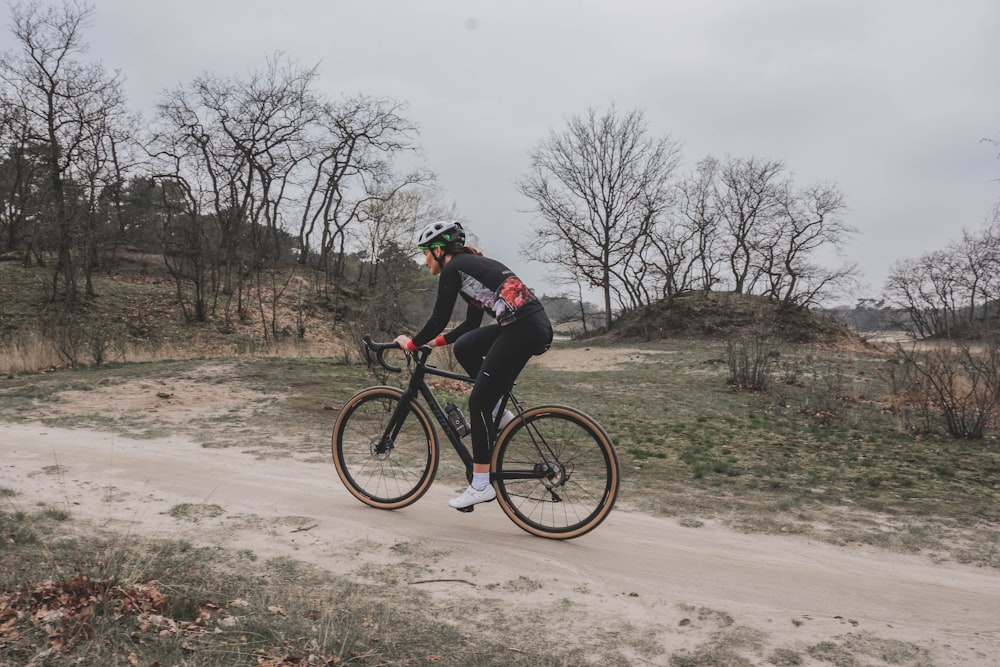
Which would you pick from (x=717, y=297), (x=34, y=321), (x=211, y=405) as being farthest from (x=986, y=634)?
(x=717, y=297)

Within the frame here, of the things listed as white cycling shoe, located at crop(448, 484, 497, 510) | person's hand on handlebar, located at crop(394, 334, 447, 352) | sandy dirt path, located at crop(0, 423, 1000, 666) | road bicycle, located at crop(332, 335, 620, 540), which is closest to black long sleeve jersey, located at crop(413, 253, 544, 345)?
person's hand on handlebar, located at crop(394, 334, 447, 352)

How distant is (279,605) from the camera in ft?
10.5

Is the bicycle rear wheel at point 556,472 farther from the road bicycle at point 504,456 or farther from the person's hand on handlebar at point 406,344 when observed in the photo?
the person's hand on handlebar at point 406,344

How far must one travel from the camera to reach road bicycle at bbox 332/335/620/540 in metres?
4.30

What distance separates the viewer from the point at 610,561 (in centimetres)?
405

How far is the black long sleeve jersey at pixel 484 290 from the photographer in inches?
169

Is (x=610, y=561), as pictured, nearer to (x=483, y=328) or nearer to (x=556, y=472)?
(x=556, y=472)

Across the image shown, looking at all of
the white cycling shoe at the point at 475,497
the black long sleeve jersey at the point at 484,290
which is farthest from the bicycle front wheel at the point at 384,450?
the black long sleeve jersey at the point at 484,290

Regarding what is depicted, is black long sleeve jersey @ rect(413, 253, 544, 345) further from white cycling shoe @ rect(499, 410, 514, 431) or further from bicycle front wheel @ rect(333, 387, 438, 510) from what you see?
bicycle front wheel @ rect(333, 387, 438, 510)

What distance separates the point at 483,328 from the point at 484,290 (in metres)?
0.36

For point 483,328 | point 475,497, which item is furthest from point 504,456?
point 483,328

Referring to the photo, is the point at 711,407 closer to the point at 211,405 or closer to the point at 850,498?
the point at 850,498

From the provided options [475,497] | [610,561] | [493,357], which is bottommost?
[610,561]

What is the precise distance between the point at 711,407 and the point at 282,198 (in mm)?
26104
